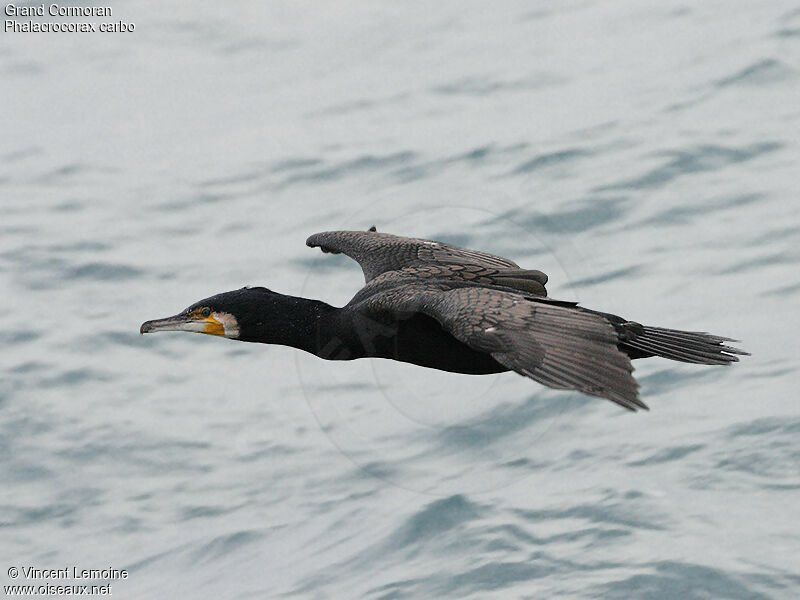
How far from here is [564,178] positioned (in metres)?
19.1

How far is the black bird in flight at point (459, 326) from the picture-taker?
996 cm

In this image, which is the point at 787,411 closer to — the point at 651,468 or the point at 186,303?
the point at 651,468

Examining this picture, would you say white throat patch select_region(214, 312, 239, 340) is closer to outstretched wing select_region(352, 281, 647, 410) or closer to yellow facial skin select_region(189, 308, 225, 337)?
yellow facial skin select_region(189, 308, 225, 337)

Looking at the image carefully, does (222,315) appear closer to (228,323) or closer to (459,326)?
(228,323)

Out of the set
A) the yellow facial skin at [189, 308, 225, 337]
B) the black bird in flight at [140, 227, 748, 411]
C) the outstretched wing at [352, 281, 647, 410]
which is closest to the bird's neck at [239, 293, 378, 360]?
the black bird in flight at [140, 227, 748, 411]

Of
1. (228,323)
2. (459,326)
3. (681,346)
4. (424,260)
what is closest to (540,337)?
(459,326)

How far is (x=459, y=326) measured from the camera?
1018cm

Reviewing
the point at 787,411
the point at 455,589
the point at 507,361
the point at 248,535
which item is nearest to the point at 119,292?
the point at 248,535

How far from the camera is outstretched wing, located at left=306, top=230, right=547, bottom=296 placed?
11.9 metres

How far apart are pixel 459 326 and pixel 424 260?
2.64 meters

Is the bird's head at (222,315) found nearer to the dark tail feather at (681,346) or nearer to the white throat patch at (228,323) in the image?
the white throat patch at (228,323)

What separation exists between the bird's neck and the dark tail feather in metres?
1.86

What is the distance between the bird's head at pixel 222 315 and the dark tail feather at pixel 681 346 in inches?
99.2

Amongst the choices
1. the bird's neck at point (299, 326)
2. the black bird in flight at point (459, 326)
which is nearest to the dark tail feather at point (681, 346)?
the black bird in flight at point (459, 326)
